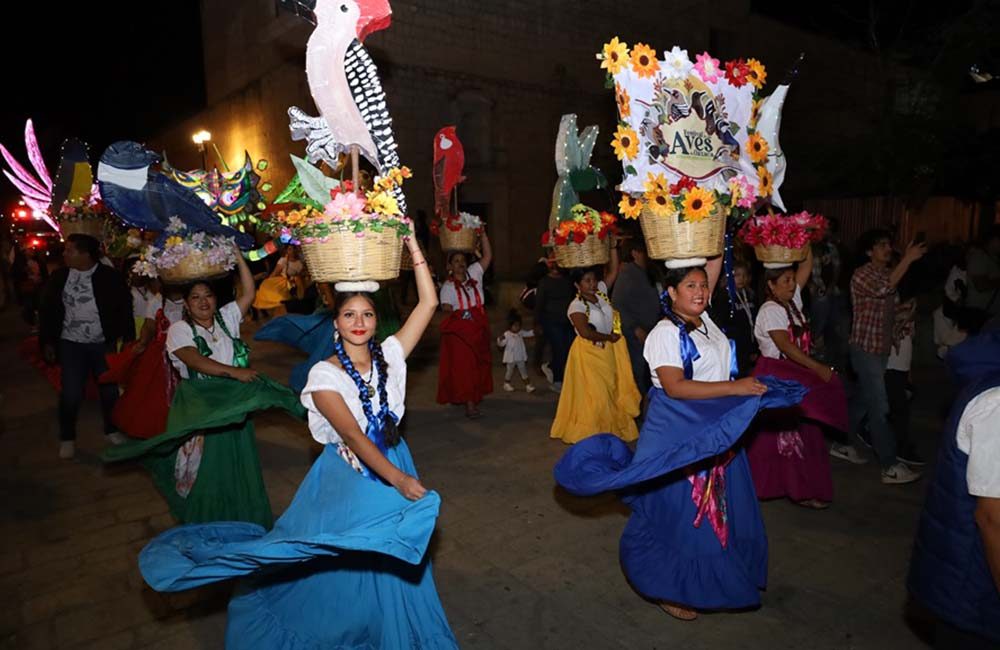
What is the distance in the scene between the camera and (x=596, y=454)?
3.60 m

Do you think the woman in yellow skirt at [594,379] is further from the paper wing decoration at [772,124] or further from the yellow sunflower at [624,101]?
the yellow sunflower at [624,101]

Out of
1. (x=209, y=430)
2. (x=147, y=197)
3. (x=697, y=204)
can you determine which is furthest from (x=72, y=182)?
(x=697, y=204)

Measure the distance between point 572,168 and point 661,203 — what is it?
122 inches

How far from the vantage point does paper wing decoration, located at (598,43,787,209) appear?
3717mm

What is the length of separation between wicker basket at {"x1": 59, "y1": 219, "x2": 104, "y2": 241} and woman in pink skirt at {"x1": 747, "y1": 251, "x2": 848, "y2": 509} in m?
8.10

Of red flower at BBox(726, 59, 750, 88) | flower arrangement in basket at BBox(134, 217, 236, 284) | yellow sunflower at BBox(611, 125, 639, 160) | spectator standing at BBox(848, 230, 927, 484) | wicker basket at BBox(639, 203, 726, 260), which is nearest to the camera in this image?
wicker basket at BBox(639, 203, 726, 260)

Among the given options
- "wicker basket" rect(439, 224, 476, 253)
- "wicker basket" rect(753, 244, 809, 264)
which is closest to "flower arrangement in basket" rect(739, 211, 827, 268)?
"wicker basket" rect(753, 244, 809, 264)

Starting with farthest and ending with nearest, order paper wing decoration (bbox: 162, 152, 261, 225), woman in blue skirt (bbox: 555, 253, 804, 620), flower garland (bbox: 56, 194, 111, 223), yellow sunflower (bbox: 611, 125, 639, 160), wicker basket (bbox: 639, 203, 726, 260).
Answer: flower garland (bbox: 56, 194, 111, 223) → paper wing decoration (bbox: 162, 152, 261, 225) → yellow sunflower (bbox: 611, 125, 639, 160) → wicker basket (bbox: 639, 203, 726, 260) → woman in blue skirt (bbox: 555, 253, 804, 620)

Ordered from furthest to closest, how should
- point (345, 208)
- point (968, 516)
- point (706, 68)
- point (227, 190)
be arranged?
point (227, 190) < point (706, 68) < point (345, 208) < point (968, 516)

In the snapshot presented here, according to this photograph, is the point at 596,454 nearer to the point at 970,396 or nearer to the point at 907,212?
the point at 970,396

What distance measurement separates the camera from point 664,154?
150 inches

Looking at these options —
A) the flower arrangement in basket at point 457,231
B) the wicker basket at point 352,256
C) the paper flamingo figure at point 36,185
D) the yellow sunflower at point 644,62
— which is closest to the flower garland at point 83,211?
the paper flamingo figure at point 36,185

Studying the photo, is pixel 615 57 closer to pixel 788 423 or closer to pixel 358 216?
pixel 358 216

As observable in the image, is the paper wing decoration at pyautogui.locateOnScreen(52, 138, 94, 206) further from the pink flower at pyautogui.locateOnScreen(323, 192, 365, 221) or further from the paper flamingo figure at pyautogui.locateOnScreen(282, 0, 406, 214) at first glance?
the pink flower at pyautogui.locateOnScreen(323, 192, 365, 221)
